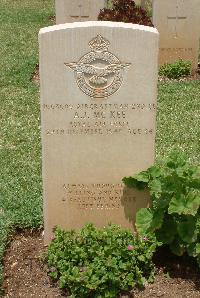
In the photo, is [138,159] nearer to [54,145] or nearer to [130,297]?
[54,145]

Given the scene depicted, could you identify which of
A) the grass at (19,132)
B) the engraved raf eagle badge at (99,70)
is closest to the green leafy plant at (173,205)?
the engraved raf eagle badge at (99,70)

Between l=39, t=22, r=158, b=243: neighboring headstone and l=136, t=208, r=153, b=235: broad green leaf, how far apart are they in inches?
7.7

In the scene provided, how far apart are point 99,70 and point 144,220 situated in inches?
40.8

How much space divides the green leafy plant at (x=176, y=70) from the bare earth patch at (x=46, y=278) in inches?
196

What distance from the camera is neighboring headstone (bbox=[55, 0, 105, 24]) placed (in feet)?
30.3

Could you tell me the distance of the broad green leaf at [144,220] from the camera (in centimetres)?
382

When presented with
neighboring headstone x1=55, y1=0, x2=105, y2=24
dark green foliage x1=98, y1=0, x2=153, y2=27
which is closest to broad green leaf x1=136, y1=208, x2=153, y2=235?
dark green foliage x1=98, y1=0, x2=153, y2=27

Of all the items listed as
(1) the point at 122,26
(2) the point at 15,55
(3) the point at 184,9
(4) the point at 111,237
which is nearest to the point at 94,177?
(4) the point at 111,237

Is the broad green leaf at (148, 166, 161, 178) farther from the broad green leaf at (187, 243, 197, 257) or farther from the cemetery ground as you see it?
the cemetery ground

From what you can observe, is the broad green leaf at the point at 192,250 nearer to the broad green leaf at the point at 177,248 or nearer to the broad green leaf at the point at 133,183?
the broad green leaf at the point at 177,248

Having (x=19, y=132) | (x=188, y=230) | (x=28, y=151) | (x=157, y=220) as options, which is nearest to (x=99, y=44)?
(x=157, y=220)

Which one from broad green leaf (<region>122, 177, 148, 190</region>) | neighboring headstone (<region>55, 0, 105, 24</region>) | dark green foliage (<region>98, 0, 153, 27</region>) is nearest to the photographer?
broad green leaf (<region>122, 177, 148, 190</region>)

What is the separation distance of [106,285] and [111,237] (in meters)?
0.35

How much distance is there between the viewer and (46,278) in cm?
398
